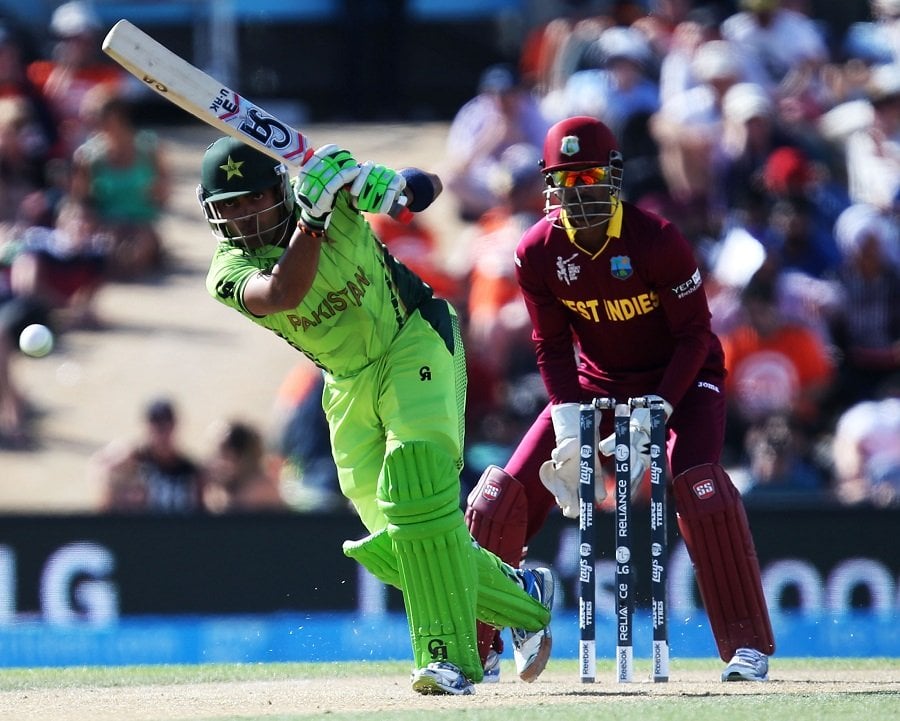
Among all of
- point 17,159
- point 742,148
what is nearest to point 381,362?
point 742,148

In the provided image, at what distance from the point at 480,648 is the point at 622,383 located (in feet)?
3.39

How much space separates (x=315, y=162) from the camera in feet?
16.1

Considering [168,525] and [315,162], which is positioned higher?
[315,162]

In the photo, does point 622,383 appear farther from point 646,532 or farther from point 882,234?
point 882,234

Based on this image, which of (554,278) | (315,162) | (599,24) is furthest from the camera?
(599,24)

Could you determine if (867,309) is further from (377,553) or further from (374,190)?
(374,190)

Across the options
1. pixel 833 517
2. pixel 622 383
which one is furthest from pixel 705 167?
pixel 622 383

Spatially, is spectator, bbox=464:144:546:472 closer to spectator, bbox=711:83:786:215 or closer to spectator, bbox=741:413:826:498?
spectator, bbox=711:83:786:215

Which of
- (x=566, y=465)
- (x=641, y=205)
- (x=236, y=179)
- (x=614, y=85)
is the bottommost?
(x=566, y=465)

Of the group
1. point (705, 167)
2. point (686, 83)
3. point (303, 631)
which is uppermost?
point (686, 83)

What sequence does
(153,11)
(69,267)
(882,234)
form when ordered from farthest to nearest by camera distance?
(153,11) < (69,267) < (882,234)

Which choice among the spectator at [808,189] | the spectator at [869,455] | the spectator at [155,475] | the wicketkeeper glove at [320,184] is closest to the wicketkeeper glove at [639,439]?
the wicketkeeper glove at [320,184]

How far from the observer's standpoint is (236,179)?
5.25m

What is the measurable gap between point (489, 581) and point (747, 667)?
92cm
